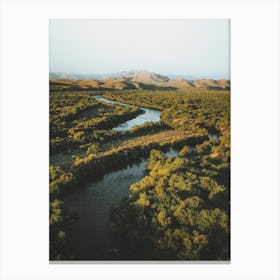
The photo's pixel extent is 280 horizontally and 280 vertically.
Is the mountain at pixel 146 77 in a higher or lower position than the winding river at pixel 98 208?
higher

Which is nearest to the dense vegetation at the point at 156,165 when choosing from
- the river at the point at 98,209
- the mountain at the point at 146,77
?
the river at the point at 98,209

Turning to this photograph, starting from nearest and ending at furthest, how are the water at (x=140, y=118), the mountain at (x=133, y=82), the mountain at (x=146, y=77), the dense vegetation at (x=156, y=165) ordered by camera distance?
the dense vegetation at (x=156, y=165), the mountain at (x=133, y=82), the mountain at (x=146, y=77), the water at (x=140, y=118)

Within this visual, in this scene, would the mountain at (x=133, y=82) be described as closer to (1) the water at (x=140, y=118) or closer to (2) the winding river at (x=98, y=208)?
(1) the water at (x=140, y=118)

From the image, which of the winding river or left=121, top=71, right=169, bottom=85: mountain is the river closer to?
the winding river

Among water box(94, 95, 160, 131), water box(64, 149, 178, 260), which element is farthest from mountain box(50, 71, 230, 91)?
water box(64, 149, 178, 260)

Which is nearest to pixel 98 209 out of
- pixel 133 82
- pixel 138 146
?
pixel 138 146
